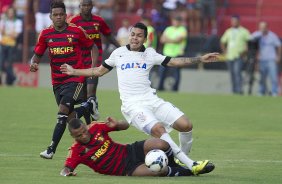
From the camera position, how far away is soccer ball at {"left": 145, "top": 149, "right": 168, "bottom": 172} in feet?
36.7

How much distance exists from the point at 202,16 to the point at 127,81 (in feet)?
61.6

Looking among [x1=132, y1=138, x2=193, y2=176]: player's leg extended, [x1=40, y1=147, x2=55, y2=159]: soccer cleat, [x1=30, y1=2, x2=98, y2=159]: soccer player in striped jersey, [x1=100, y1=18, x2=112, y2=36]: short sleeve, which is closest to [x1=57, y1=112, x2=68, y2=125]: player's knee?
[x1=30, y1=2, x2=98, y2=159]: soccer player in striped jersey

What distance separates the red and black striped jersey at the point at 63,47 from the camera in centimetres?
1376

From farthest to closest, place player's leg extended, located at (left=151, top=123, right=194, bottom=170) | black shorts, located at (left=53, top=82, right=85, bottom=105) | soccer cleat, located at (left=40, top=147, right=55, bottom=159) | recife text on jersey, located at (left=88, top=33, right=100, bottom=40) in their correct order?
recife text on jersey, located at (left=88, top=33, right=100, bottom=40), black shorts, located at (left=53, top=82, right=85, bottom=105), soccer cleat, located at (left=40, top=147, right=55, bottom=159), player's leg extended, located at (left=151, top=123, right=194, bottom=170)

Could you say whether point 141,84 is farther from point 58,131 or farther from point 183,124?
point 58,131

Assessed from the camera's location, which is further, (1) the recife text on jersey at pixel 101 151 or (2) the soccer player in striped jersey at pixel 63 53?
(2) the soccer player in striped jersey at pixel 63 53

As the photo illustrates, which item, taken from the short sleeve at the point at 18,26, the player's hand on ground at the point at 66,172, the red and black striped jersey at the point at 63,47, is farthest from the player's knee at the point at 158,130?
the short sleeve at the point at 18,26

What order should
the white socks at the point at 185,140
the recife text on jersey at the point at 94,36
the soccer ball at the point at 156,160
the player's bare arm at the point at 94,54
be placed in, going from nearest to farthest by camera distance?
1. the soccer ball at the point at 156,160
2. the white socks at the point at 185,140
3. the player's bare arm at the point at 94,54
4. the recife text on jersey at the point at 94,36

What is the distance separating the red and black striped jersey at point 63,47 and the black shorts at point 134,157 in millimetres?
2624

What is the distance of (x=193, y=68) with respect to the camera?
101 ft

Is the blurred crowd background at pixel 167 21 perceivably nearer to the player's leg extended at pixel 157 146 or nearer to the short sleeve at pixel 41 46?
the short sleeve at pixel 41 46

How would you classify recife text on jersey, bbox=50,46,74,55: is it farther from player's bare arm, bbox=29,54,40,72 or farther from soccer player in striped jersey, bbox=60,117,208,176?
soccer player in striped jersey, bbox=60,117,208,176

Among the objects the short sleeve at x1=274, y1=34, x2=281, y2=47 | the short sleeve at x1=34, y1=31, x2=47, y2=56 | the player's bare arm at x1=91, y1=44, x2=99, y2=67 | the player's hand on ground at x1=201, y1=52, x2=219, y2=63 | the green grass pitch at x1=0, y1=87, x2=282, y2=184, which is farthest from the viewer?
the short sleeve at x1=274, y1=34, x2=281, y2=47

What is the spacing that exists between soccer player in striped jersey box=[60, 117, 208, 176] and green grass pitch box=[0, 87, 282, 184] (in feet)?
0.53
